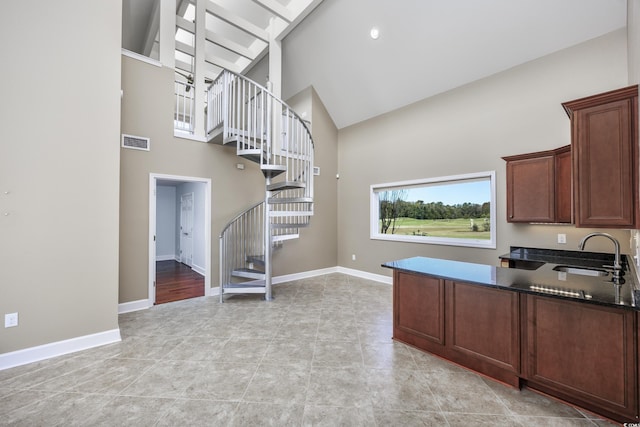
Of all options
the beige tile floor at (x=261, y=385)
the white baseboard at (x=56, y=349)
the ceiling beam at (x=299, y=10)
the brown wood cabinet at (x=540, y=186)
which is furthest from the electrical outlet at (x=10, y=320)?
the ceiling beam at (x=299, y=10)

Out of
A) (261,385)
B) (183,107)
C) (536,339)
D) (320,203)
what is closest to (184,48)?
(183,107)

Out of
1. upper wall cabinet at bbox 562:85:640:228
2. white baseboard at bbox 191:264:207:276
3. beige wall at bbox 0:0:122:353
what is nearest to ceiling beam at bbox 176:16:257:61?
beige wall at bbox 0:0:122:353

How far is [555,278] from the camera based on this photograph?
7.13 feet

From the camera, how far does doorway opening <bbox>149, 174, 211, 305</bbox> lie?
4109mm

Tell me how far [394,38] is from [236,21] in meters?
Result: 2.99

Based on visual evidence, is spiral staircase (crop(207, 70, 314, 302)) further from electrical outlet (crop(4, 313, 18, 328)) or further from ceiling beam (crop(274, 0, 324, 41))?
electrical outlet (crop(4, 313, 18, 328))

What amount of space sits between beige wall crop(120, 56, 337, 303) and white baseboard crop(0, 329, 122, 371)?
3.34ft

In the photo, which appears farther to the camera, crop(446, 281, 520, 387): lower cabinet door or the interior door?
the interior door

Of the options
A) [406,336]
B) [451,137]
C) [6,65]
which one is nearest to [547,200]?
[451,137]

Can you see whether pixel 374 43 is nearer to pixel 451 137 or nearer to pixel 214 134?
pixel 451 137

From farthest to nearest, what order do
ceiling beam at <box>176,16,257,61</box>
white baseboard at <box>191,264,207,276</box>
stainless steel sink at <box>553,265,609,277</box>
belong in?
white baseboard at <box>191,264,207,276</box>
ceiling beam at <box>176,16,257,61</box>
stainless steel sink at <box>553,265,609,277</box>

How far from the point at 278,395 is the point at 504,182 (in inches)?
152

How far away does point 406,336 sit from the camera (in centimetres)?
281

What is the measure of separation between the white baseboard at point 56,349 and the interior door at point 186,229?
3.97 metres
